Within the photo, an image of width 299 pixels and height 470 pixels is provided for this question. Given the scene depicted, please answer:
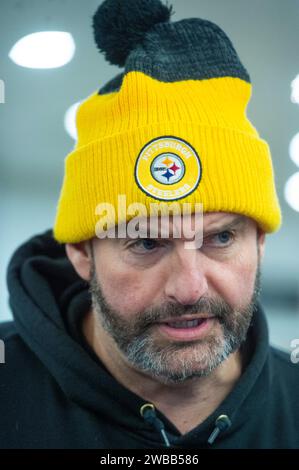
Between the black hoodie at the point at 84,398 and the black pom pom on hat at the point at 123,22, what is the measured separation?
0.57 m

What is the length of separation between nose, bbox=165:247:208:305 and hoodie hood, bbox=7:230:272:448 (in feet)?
0.83

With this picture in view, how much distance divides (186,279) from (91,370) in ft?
1.00

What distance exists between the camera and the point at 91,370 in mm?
1201

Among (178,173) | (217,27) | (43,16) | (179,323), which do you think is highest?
(43,16)

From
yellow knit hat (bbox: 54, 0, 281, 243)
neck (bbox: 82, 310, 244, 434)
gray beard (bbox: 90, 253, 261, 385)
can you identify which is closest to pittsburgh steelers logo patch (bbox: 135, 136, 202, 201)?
yellow knit hat (bbox: 54, 0, 281, 243)

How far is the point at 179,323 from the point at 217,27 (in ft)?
2.07

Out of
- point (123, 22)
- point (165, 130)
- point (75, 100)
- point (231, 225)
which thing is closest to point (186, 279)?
point (231, 225)

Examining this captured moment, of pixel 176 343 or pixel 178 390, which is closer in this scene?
pixel 176 343

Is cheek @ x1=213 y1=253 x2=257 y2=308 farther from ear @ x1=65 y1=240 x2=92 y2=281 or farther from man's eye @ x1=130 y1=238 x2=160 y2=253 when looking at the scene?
ear @ x1=65 y1=240 x2=92 y2=281

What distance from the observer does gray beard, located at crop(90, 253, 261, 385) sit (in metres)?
1.11

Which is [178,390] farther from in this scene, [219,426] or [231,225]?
[231,225]

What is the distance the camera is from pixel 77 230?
1.24 metres

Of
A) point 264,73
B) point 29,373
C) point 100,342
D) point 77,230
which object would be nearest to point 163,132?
point 77,230

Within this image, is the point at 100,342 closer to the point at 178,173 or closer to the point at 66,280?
the point at 66,280
